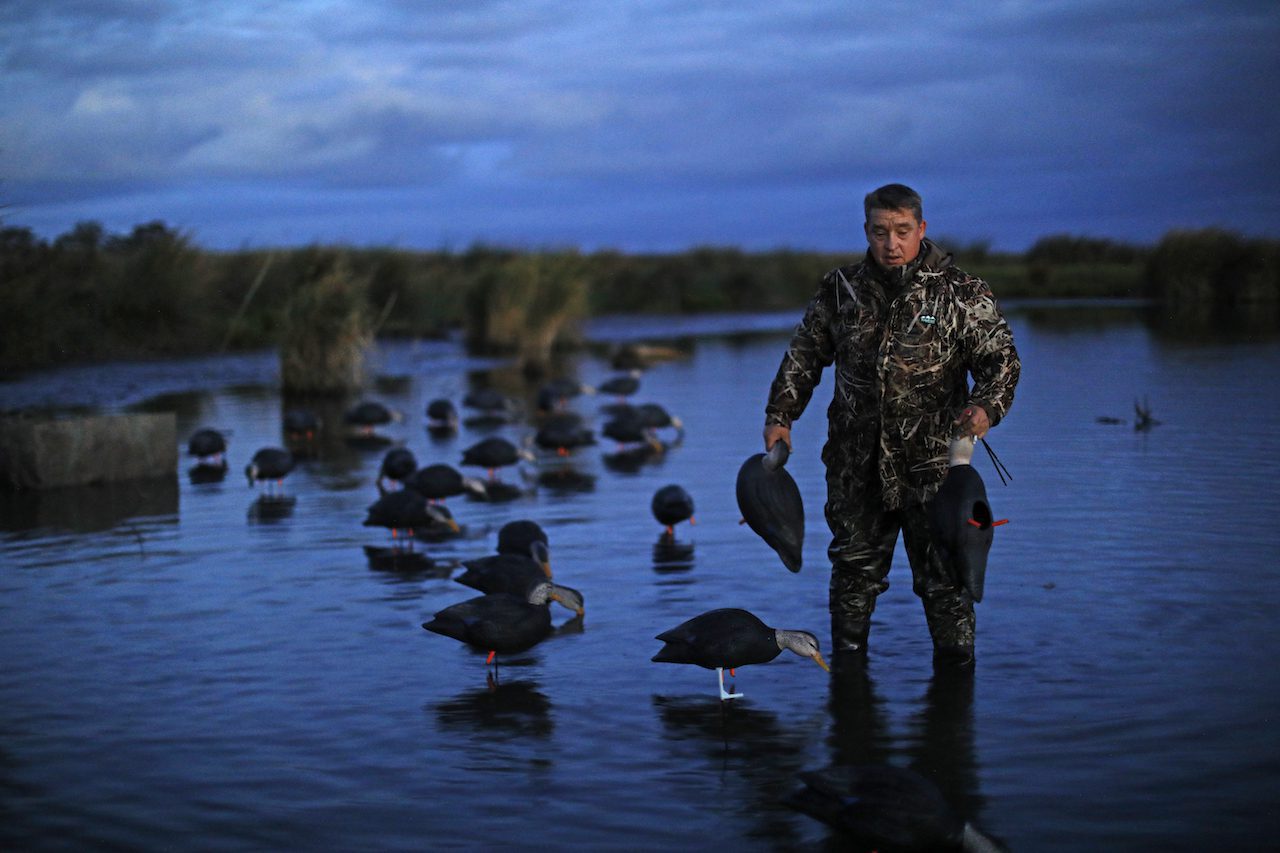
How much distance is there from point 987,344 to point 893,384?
0.44m

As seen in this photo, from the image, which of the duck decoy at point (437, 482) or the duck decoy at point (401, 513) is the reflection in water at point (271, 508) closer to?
the duck decoy at point (437, 482)

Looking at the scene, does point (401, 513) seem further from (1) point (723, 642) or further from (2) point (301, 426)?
(2) point (301, 426)

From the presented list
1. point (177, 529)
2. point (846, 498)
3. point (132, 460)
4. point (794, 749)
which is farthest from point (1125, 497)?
point (132, 460)

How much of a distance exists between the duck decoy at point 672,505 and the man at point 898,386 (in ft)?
11.4

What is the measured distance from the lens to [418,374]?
26828mm

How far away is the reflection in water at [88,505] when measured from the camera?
36.8 feet

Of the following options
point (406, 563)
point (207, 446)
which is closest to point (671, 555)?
point (406, 563)

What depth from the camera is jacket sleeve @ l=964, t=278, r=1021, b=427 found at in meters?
6.08

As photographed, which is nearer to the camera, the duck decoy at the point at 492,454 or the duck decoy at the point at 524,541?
the duck decoy at the point at 524,541

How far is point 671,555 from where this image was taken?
9.53m

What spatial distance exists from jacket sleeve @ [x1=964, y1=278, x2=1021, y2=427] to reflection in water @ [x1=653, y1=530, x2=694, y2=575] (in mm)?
3312

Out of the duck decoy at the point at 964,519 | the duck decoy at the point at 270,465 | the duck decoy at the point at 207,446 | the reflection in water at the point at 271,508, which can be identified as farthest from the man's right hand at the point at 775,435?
the duck decoy at the point at 207,446

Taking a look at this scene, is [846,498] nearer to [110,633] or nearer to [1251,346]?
[110,633]

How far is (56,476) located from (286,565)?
4604 millimetres
